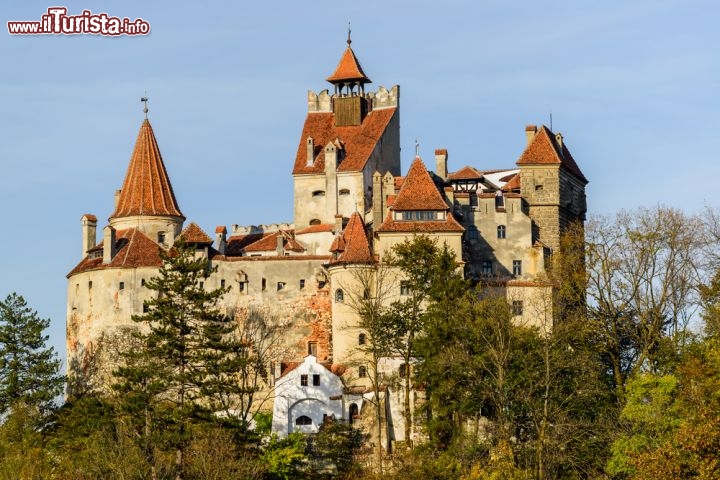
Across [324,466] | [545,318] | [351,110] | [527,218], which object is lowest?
[324,466]

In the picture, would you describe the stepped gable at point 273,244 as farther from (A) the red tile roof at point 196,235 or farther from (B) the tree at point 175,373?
(B) the tree at point 175,373

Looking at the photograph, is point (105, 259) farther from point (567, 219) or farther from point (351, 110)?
point (567, 219)

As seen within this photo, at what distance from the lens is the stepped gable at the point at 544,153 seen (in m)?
93.2

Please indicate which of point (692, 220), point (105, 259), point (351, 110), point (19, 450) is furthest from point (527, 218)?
point (19, 450)

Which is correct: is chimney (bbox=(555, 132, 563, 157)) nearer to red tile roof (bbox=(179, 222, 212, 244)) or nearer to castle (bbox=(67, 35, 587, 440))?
castle (bbox=(67, 35, 587, 440))

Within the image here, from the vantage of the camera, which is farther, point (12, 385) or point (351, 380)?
point (12, 385)

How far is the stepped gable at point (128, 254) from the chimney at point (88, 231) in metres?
1.17

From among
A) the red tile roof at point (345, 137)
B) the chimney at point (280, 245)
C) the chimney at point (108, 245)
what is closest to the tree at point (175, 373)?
the chimney at point (280, 245)

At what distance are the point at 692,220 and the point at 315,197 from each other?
77.0 feet

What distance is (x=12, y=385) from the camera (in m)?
91.6

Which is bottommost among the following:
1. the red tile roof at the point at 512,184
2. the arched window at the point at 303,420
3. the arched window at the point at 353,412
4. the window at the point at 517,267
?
the arched window at the point at 303,420

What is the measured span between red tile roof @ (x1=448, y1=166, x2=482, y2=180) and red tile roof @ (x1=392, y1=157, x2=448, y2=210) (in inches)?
238

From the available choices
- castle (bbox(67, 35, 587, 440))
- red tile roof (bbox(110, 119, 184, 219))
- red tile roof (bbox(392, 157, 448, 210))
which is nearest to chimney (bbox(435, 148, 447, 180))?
castle (bbox(67, 35, 587, 440))

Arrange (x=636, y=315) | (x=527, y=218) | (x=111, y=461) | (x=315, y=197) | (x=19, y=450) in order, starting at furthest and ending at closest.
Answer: (x=315, y=197) < (x=527, y=218) < (x=636, y=315) < (x=19, y=450) < (x=111, y=461)
